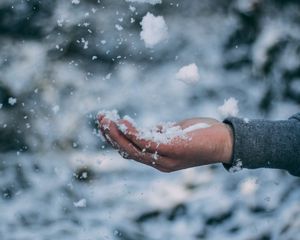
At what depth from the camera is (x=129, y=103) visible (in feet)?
3.50

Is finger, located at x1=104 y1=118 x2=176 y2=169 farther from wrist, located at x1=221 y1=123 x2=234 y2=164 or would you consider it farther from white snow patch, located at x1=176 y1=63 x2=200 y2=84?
white snow patch, located at x1=176 y1=63 x2=200 y2=84

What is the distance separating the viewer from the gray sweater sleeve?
680 millimetres

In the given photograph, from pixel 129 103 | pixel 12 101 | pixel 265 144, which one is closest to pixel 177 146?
pixel 265 144

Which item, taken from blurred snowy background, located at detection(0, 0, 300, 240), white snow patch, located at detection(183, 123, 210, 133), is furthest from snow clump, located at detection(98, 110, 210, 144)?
blurred snowy background, located at detection(0, 0, 300, 240)

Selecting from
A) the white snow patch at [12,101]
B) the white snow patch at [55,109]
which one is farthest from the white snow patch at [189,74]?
the white snow patch at [12,101]

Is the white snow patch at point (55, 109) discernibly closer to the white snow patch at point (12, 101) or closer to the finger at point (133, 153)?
the white snow patch at point (12, 101)

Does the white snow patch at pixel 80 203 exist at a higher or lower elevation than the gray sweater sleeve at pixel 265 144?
higher

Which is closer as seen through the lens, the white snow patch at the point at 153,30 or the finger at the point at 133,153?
the finger at the point at 133,153

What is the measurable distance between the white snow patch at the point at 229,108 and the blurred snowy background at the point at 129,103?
0.06 ft

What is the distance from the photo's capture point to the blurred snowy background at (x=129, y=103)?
1.04 m

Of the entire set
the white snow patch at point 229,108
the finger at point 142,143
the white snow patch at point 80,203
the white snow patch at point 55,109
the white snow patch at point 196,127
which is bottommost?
the finger at point 142,143

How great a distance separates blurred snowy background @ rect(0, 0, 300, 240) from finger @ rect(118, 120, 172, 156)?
1.36ft

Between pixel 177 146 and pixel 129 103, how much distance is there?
1.48 feet

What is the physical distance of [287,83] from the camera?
1.15 meters
